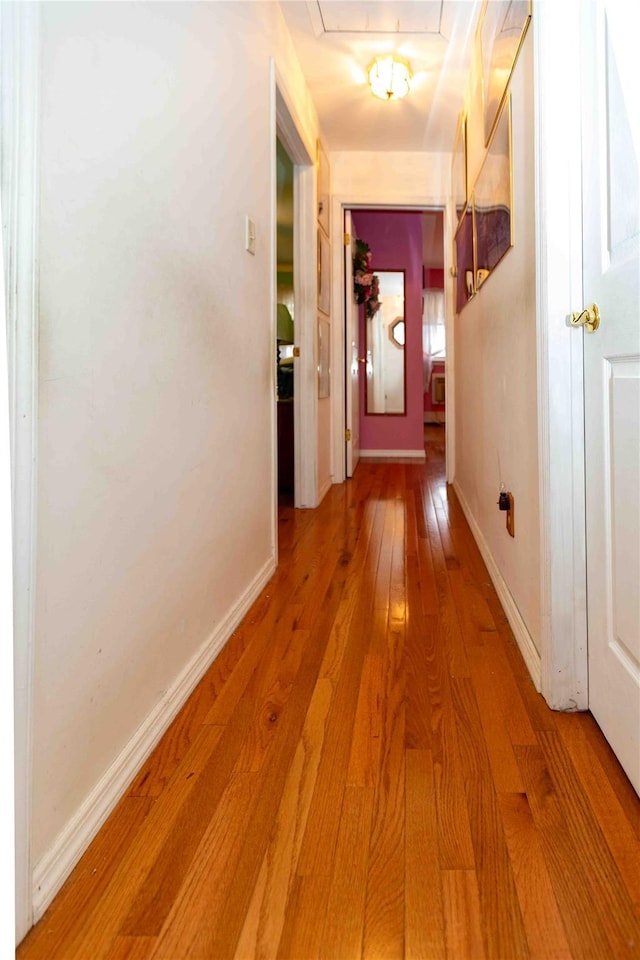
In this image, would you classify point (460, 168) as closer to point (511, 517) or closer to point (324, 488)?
point (324, 488)

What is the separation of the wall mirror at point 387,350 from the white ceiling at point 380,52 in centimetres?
230

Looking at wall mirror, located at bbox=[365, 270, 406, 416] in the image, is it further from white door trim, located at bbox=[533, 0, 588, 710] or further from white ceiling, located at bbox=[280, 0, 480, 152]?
white door trim, located at bbox=[533, 0, 588, 710]

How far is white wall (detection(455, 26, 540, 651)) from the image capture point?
1.54 m

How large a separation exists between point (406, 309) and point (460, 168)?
285cm

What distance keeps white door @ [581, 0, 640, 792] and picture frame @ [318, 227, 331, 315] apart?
279cm

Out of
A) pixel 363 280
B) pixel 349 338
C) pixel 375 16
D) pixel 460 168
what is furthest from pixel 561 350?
pixel 363 280

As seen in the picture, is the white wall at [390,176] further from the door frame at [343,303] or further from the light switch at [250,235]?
the light switch at [250,235]

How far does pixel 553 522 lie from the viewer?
1325mm

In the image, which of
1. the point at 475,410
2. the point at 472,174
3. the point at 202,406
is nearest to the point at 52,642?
the point at 202,406

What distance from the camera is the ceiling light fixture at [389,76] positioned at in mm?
3111

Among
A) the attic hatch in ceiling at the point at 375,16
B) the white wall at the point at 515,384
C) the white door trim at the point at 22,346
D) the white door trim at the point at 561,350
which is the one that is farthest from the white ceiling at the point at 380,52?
the white door trim at the point at 22,346

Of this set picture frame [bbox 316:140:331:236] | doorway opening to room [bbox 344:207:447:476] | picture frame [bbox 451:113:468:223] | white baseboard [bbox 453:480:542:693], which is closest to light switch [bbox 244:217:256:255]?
white baseboard [bbox 453:480:542:693]

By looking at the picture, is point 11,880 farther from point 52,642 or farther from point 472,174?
A: point 472,174

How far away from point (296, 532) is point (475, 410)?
1.07 m
